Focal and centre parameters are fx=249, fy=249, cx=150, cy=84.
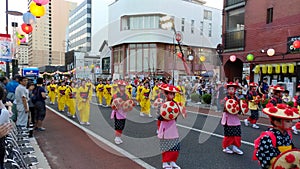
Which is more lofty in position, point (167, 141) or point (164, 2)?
point (164, 2)

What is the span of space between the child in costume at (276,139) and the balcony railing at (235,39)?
1641 cm

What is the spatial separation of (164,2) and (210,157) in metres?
31.7

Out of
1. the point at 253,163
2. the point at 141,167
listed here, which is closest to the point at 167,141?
the point at 141,167

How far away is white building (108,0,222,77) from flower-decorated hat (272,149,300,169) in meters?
28.0

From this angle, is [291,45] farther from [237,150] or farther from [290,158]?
[290,158]

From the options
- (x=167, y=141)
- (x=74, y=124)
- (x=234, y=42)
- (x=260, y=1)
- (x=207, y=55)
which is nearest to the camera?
(x=167, y=141)

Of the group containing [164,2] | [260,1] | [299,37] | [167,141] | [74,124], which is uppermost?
[164,2]

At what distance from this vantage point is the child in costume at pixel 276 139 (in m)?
2.87

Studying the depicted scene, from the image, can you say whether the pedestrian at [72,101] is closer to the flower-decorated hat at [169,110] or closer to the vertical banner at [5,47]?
the vertical banner at [5,47]

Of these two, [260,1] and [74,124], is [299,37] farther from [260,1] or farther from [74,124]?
[74,124]

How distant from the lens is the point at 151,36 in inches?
1351

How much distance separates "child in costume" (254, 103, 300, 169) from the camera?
113 inches

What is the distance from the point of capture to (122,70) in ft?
120

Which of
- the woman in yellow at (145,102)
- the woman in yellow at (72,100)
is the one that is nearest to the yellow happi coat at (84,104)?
the woman in yellow at (72,100)
